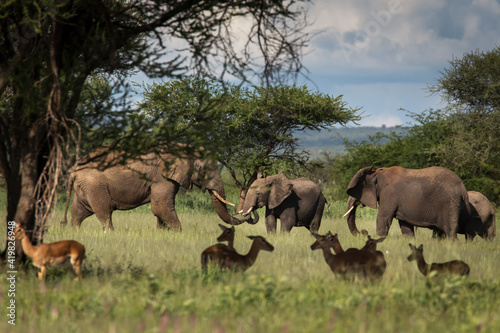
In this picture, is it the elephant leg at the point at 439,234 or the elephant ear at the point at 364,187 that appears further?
the elephant ear at the point at 364,187

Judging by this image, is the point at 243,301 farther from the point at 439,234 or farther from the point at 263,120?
the point at 263,120

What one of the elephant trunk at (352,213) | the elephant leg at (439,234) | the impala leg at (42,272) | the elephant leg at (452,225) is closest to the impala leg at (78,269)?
the impala leg at (42,272)

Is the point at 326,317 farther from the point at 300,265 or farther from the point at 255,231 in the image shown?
the point at 255,231

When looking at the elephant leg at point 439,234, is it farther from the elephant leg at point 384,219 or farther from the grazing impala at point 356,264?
the grazing impala at point 356,264

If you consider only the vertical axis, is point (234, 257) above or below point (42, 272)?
above

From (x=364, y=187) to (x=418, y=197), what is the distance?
1499mm

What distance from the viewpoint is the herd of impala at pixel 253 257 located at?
6973 millimetres

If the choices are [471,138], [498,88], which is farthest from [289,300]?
[498,88]

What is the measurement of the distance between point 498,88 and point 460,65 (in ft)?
7.56

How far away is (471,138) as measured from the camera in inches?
950

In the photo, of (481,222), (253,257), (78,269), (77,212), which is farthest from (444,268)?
(77,212)

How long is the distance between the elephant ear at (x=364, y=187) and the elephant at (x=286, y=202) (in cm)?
132

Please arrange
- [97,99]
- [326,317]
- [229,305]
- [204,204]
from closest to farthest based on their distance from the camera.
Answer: [326,317] < [229,305] < [97,99] < [204,204]

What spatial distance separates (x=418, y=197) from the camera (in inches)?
547
